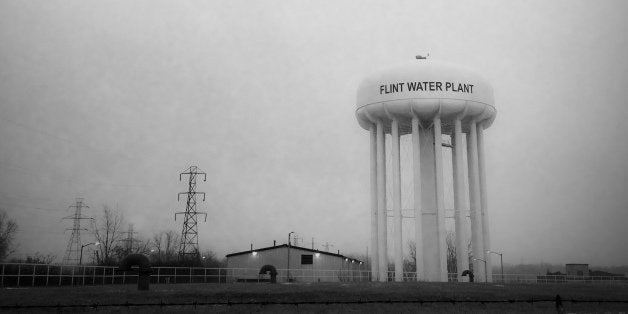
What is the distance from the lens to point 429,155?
41250 millimetres

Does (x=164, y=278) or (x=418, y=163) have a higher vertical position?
(x=418, y=163)

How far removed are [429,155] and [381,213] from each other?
5.38m

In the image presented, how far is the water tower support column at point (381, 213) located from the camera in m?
39.4

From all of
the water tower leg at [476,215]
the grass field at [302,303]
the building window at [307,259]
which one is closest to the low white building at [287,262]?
the building window at [307,259]

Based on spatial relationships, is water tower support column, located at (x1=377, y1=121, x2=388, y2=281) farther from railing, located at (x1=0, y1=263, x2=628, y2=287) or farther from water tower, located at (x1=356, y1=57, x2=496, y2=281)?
railing, located at (x1=0, y1=263, x2=628, y2=287)

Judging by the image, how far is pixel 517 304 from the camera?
20.8 metres

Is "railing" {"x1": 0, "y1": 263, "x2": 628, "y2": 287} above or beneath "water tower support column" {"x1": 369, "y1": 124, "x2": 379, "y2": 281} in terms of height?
beneath

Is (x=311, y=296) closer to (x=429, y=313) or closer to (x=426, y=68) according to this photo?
(x=429, y=313)

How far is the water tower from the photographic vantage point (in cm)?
3853

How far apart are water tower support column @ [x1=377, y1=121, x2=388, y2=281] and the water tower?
0.21ft

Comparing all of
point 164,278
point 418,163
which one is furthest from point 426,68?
point 164,278

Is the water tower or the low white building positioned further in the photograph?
the low white building

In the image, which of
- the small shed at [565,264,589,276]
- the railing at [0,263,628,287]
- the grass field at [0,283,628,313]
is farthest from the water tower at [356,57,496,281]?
the small shed at [565,264,589,276]

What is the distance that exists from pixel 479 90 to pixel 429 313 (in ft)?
83.4
